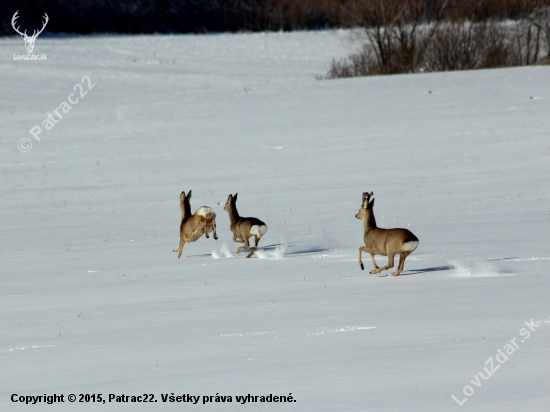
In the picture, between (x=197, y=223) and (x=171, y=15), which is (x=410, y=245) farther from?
(x=171, y=15)

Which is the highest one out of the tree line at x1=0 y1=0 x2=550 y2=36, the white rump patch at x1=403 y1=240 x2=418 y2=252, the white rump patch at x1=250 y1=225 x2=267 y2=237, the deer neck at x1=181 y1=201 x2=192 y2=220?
the tree line at x1=0 y1=0 x2=550 y2=36

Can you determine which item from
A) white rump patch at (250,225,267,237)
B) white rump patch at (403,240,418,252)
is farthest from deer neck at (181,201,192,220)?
white rump patch at (403,240,418,252)

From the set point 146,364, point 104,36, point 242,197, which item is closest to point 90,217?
point 242,197

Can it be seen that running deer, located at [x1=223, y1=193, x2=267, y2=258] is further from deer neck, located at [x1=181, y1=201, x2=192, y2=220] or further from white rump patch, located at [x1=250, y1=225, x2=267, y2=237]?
Result: deer neck, located at [x1=181, y1=201, x2=192, y2=220]

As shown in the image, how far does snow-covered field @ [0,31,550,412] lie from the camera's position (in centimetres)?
607

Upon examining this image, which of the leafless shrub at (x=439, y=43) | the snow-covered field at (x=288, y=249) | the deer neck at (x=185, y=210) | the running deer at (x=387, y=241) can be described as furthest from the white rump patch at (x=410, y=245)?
the leafless shrub at (x=439, y=43)

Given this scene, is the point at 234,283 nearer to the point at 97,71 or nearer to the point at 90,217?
the point at 90,217

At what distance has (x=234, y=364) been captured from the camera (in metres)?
6.46

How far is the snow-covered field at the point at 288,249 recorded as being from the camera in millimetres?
6066

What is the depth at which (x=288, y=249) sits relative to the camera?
45.7 ft

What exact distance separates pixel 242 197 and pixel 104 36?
70.4 m

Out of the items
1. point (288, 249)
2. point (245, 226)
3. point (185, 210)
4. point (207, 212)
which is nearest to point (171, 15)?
point (288, 249)

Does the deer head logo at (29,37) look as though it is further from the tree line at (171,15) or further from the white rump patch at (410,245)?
the white rump patch at (410,245)

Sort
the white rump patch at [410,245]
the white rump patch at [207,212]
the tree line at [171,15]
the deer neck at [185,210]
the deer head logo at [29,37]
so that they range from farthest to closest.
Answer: the tree line at [171,15] < the deer head logo at [29,37] < the deer neck at [185,210] < the white rump patch at [207,212] < the white rump patch at [410,245]
